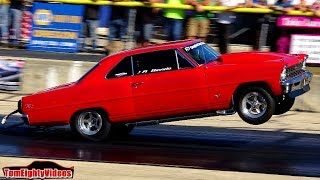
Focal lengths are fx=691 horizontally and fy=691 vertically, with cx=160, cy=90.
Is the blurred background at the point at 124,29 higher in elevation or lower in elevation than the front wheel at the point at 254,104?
higher

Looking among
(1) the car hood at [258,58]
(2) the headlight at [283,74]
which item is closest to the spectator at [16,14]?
(1) the car hood at [258,58]

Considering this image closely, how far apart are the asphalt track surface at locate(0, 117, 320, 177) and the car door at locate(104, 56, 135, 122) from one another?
0.50 meters

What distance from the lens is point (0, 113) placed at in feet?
47.4

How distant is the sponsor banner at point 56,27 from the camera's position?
16.9 metres

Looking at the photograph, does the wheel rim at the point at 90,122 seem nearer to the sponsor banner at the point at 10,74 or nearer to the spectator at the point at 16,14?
the sponsor banner at the point at 10,74

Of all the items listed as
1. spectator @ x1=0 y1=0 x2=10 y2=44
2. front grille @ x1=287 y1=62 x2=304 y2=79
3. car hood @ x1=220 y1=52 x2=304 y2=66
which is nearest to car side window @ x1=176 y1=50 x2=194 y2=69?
car hood @ x1=220 y1=52 x2=304 y2=66

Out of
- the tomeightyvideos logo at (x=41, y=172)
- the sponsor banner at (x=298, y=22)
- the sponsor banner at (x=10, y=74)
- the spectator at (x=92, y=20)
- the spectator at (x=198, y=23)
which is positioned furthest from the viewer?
the spectator at (x=92, y=20)

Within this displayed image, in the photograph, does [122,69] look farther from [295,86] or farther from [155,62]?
[295,86]

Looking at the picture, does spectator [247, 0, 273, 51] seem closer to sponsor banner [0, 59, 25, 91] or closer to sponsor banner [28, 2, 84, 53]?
sponsor banner [28, 2, 84, 53]

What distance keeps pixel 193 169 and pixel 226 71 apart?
2.26 meters

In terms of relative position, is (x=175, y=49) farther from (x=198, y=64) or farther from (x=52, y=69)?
(x=52, y=69)

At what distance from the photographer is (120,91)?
11.3 meters

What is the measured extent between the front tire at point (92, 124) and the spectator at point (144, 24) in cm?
492

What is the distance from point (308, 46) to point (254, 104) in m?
5.02
